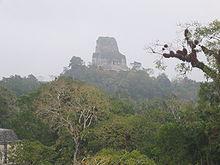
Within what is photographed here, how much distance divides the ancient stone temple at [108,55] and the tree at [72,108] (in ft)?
263

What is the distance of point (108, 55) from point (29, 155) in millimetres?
88643

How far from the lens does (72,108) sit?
2506 centimetres

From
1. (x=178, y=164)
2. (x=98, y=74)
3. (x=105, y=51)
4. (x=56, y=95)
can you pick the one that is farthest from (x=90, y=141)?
(x=105, y=51)

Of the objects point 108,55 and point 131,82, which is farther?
point 108,55

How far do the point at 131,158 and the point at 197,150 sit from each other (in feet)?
10.3

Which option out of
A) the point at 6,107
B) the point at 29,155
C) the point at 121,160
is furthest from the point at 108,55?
the point at 121,160

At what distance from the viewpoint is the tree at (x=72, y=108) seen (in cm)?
2494

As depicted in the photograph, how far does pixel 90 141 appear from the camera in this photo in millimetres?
25312

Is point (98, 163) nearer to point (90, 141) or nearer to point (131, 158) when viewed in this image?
point (131, 158)

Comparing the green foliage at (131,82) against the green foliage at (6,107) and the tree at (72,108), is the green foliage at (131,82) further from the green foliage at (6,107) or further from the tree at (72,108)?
the tree at (72,108)

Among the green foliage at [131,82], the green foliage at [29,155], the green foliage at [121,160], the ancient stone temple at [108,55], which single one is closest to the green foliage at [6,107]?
the green foliage at [29,155]

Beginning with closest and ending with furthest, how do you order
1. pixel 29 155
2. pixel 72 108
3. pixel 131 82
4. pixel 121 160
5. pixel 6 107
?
pixel 121 160 < pixel 29 155 < pixel 72 108 < pixel 6 107 < pixel 131 82

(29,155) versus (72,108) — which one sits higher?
(72,108)

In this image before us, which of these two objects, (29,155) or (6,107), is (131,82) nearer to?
(6,107)
